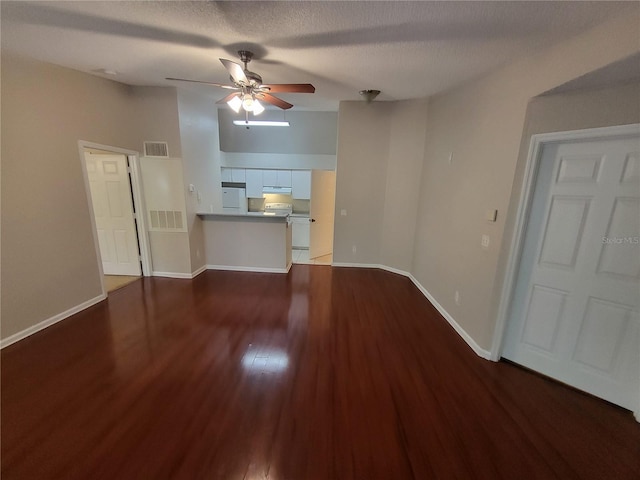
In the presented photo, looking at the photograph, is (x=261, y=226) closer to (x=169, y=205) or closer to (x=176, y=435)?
(x=169, y=205)

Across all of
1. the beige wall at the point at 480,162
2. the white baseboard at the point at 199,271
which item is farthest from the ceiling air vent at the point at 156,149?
the beige wall at the point at 480,162

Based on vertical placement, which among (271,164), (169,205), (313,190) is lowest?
(169,205)

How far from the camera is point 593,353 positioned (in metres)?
1.98

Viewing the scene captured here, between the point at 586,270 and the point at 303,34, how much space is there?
285 cm

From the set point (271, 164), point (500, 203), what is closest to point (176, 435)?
point (500, 203)

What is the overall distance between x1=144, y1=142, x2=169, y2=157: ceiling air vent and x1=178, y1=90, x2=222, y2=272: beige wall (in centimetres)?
25

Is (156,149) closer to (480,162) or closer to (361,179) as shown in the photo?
(361,179)

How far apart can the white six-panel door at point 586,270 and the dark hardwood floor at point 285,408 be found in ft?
0.80

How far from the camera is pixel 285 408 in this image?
6.02 ft

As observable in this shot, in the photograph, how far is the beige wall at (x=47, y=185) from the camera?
7.86 ft

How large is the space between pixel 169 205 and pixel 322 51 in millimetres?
3169

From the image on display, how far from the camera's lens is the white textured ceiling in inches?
64.6

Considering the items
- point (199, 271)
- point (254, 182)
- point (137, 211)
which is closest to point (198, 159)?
point (137, 211)

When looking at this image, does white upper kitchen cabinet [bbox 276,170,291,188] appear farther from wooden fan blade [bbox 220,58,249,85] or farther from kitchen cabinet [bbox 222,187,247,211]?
wooden fan blade [bbox 220,58,249,85]
